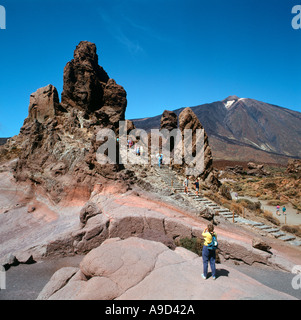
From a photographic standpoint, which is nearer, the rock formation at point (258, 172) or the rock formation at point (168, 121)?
the rock formation at point (168, 121)

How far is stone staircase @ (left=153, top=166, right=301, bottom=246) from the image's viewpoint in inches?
409

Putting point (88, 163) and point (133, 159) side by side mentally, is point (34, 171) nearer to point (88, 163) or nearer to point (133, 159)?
point (88, 163)

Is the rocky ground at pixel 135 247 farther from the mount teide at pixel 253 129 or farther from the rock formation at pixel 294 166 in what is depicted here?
the mount teide at pixel 253 129

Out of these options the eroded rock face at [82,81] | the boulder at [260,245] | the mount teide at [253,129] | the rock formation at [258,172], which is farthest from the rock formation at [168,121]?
the mount teide at [253,129]

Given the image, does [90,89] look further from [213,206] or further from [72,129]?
[213,206]

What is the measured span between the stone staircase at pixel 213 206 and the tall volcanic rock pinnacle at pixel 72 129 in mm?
4504

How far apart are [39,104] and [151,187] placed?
14.8 meters

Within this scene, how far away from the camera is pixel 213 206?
501 inches

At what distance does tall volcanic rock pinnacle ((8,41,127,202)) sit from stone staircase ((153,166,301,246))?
4.50 m

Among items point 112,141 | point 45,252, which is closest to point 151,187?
point 112,141

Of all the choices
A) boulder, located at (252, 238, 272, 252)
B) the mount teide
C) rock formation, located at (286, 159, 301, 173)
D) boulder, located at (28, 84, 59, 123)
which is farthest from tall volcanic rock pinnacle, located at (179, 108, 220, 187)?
the mount teide

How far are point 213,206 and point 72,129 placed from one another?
449 inches

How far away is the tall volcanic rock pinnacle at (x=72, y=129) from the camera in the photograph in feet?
39.4

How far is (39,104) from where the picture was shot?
20.9m
